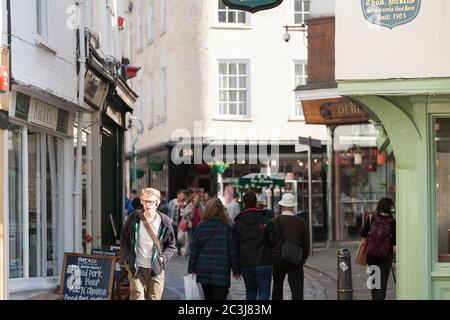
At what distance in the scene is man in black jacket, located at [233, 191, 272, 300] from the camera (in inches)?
521

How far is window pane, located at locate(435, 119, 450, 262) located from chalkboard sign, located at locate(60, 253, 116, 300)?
14.5 feet

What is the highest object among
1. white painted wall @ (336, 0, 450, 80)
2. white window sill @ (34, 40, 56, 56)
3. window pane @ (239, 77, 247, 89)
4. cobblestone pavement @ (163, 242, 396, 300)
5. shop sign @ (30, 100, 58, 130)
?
window pane @ (239, 77, 247, 89)

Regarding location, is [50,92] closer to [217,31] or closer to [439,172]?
[439,172]

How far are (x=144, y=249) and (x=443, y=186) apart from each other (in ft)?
11.8

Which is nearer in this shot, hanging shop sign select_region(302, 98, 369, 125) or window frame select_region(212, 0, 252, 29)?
hanging shop sign select_region(302, 98, 369, 125)

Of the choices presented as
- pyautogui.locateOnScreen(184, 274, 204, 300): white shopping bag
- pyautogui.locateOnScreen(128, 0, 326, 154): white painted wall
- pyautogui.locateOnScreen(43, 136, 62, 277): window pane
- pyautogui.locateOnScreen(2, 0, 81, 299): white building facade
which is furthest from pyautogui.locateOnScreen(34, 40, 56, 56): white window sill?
pyautogui.locateOnScreen(128, 0, 326, 154): white painted wall

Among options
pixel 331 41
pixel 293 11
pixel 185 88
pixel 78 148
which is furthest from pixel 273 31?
pixel 78 148

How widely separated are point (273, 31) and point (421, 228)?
25.4 metres

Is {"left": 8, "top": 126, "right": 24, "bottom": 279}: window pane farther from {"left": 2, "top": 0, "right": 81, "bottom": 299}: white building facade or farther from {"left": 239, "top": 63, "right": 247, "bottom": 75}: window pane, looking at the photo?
{"left": 239, "top": 63, "right": 247, "bottom": 75}: window pane

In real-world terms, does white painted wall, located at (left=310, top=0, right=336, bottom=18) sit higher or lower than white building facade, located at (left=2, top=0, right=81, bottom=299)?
higher

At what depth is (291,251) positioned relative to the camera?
1419 centimetres

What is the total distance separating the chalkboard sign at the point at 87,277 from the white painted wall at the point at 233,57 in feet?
73.1

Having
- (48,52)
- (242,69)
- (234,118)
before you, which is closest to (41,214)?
(48,52)
